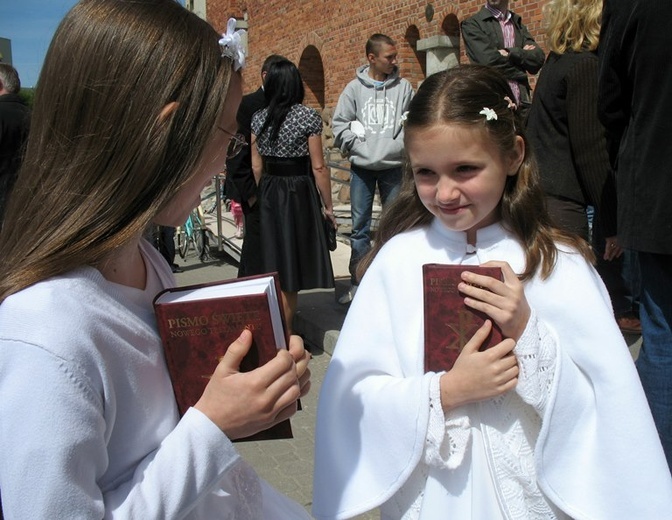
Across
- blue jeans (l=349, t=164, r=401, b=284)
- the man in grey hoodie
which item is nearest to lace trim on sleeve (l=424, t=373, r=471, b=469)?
the man in grey hoodie

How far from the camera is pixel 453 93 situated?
1870 millimetres

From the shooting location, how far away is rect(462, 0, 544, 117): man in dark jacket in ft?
18.3

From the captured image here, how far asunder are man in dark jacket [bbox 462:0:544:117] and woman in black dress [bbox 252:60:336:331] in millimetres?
1750

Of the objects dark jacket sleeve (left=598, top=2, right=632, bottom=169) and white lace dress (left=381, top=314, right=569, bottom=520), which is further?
dark jacket sleeve (left=598, top=2, right=632, bottom=169)

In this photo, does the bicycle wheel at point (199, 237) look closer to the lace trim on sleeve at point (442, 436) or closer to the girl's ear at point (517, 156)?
the girl's ear at point (517, 156)

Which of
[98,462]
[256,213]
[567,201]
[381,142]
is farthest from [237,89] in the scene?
[381,142]

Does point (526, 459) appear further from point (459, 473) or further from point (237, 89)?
point (237, 89)

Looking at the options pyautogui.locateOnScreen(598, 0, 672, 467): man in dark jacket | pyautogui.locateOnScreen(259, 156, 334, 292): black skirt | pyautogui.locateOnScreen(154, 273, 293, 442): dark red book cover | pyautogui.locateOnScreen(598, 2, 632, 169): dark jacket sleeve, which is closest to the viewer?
pyautogui.locateOnScreen(154, 273, 293, 442): dark red book cover

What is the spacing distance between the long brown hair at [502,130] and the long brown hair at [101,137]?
2.75ft

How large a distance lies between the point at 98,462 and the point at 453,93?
1325 millimetres

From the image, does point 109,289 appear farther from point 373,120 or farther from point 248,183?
point 373,120

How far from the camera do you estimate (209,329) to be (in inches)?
49.9

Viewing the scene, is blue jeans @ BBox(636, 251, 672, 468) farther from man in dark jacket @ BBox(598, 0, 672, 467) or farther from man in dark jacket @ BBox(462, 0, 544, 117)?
man in dark jacket @ BBox(462, 0, 544, 117)

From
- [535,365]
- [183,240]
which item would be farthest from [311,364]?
[183,240]
